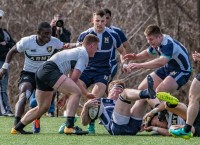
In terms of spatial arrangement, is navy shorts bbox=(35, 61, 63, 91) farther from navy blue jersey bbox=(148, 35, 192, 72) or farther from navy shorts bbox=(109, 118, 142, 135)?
navy blue jersey bbox=(148, 35, 192, 72)

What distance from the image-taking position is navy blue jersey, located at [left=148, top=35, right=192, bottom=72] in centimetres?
1321

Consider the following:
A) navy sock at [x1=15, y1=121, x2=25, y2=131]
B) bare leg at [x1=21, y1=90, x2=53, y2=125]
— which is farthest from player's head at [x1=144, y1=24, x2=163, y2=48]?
navy sock at [x1=15, y1=121, x2=25, y2=131]

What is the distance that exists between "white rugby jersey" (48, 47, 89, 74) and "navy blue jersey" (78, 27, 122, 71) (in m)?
2.49

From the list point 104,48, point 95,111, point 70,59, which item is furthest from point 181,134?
point 104,48

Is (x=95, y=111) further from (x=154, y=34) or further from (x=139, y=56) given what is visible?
(x=139, y=56)

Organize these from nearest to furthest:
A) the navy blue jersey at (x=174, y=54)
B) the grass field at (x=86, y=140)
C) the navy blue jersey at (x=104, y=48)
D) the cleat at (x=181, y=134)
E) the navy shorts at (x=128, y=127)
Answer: the grass field at (x=86, y=140), the cleat at (x=181, y=134), the navy shorts at (x=128, y=127), the navy blue jersey at (x=174, y=54), the navy blue jersey at (x=104, y=48)

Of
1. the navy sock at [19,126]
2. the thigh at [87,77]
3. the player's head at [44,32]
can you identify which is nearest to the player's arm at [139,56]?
the thigh at [87,77]

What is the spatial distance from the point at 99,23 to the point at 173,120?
2869 millimetres

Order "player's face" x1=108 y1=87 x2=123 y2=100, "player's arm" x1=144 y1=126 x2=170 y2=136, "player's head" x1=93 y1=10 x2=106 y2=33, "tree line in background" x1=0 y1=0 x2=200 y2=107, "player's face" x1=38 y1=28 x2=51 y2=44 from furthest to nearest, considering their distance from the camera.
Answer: "tree line in background" x1=0 y1=0 x2=200 y2=107
"player's head" x1=93 y1=10 x2=106 y2=33
"player's face" x1=38 y1=28 x2=51 y2=44
"player's face" x1=108 y1=87 x2=123 y2=100
"player's arm" x1=144 y1=126 x2=170 y2=136

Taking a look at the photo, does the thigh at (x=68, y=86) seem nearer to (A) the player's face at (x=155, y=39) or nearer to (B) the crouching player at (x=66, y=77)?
(B) the crouching player at (x=66, y=77)

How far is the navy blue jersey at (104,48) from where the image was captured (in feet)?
49.0

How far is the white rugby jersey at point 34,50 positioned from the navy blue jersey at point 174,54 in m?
1.60

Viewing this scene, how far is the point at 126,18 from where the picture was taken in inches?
967

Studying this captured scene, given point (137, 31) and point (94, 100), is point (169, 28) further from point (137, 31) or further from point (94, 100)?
point (94, 100)
